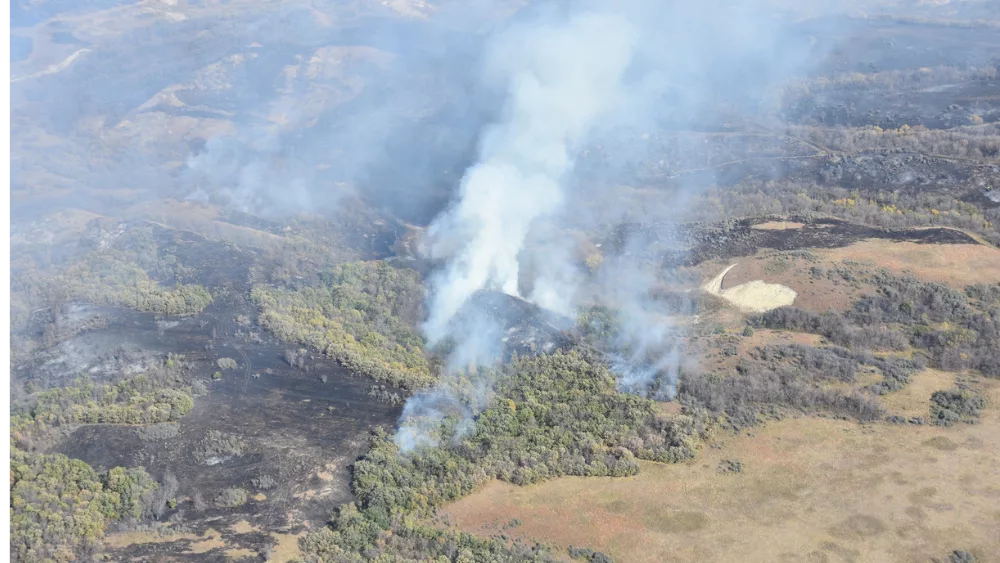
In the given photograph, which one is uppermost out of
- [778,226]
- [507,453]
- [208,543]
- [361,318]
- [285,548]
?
[778,226]

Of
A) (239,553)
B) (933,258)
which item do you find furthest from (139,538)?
(933,258)

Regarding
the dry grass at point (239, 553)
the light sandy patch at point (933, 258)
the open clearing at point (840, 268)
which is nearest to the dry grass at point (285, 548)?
the dry grass at point (239, 553)

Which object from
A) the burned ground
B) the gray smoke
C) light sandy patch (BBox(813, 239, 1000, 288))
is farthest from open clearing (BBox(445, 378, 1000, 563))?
light sandy patch (BBox(813, 239, 1000, 288))

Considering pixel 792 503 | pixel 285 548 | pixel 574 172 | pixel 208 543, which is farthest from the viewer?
pixel 574 172

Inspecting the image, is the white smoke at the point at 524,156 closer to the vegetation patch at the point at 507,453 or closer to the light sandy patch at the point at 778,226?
the vegetation patch at the point at 507,453

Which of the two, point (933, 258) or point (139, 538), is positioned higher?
point (933, 258)

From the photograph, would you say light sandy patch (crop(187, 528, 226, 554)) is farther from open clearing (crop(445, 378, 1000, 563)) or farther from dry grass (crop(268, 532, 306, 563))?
open clearing (crop(445, 378, 1000, 563))

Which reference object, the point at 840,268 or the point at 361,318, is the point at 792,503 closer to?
the point at 840,268
